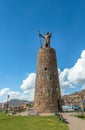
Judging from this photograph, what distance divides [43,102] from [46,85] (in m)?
3.79

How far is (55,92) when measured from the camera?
168 ft

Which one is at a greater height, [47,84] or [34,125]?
[47,84]

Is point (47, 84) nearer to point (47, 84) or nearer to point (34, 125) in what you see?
point (47, 84)

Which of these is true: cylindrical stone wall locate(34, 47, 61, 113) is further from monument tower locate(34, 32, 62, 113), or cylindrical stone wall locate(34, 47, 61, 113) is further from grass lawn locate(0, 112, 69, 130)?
grass lawn locate(0, 112, 69, 130)

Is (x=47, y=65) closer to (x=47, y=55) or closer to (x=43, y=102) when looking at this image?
(x=47, y=55)

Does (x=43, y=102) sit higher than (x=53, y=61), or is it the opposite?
(x=53, y=61)

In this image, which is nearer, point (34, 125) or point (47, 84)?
point (34, 125)

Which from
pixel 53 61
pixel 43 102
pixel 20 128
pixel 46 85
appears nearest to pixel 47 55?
pixel 53 61

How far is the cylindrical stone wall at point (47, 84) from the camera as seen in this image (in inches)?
1984

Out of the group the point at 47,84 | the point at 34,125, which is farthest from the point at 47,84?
the point at 34,125

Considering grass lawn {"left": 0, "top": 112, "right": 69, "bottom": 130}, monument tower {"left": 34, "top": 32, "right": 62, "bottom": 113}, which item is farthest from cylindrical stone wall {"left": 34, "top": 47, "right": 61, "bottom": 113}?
grass lawn {"left": 0, "top": 112, "right": 69, "bottom": 130}

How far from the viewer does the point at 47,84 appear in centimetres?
5116

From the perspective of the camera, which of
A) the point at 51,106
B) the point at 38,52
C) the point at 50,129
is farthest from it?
the point at 38,52

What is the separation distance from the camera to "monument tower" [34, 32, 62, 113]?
5041 centimetres
